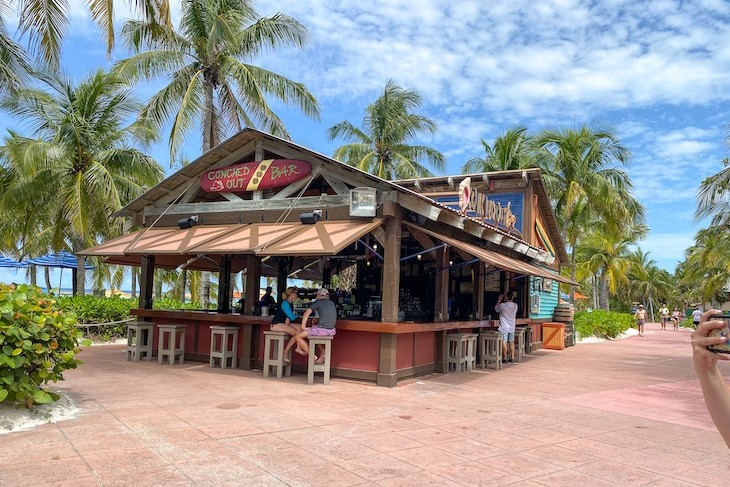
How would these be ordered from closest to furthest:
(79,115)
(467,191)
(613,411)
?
(613,411) → (467,191) → (79,115)

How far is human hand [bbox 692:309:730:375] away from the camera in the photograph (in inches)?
62.4

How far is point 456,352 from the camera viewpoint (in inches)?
433

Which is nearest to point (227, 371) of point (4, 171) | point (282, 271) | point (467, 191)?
point (282, 271)

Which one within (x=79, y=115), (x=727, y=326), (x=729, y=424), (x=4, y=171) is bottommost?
(x=729, y=424)

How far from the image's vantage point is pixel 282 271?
1405cm

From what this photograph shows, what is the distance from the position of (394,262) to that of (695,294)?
59100 mm

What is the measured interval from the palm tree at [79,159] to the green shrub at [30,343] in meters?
10.8

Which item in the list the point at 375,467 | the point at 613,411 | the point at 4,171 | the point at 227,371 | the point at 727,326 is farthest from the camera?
the point at 4,171

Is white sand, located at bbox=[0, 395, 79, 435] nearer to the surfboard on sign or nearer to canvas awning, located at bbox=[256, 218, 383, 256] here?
canvas awning, located at bbox=[256, 218, 383, 256]

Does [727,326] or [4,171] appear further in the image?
[4,171]

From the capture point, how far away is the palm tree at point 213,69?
16938 mm

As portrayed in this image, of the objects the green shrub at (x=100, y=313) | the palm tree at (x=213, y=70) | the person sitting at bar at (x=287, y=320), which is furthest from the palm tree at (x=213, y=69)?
the person sitting at bar at (x=287, y=320)

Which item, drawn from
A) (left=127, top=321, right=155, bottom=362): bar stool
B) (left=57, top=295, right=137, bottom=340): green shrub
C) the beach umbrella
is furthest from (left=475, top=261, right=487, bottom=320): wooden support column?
the beach umbrella

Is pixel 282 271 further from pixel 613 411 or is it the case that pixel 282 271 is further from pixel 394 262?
pixel 613 411
